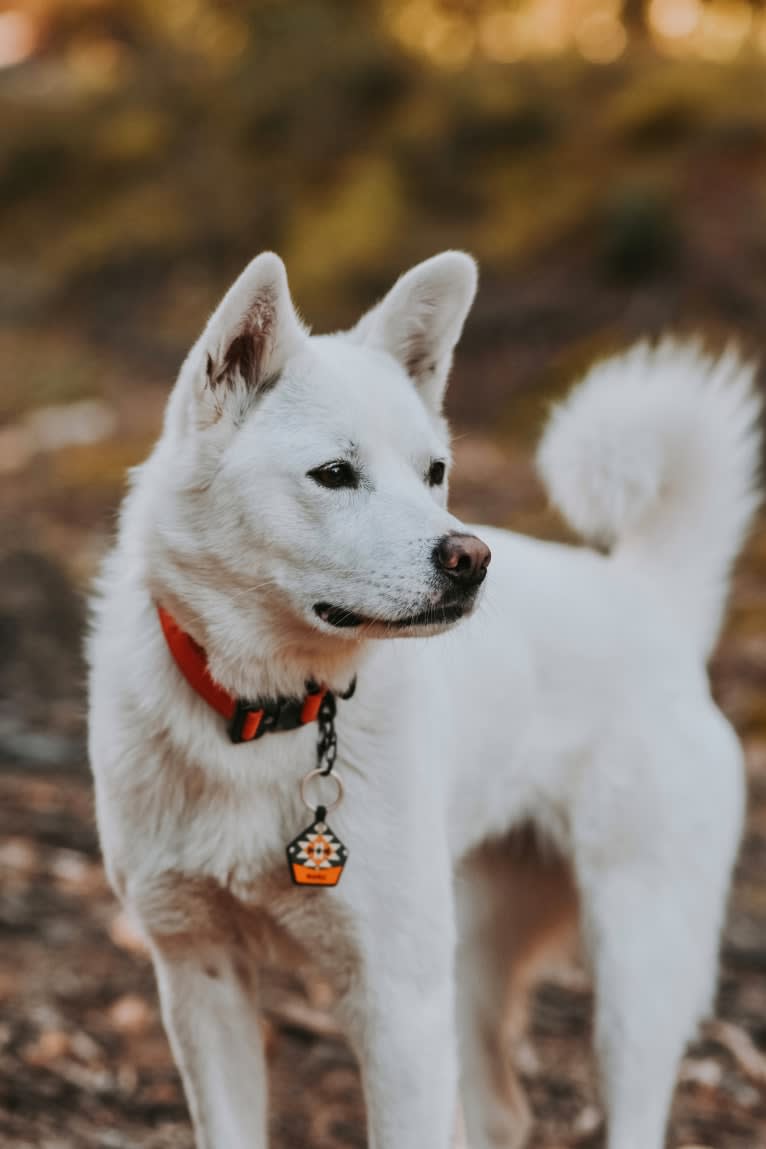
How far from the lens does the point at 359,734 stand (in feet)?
8.05

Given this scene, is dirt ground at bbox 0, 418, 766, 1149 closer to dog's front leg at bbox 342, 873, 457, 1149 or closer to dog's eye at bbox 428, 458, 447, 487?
dog's eye at bbox 428, 458, 447, 487

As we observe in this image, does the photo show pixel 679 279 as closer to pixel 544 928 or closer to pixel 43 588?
pixel 43 588

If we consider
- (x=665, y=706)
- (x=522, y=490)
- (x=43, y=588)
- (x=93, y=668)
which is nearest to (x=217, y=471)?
(x=93, y=668)

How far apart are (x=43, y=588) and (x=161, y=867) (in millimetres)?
4624

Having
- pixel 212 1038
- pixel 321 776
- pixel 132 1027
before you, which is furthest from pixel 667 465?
pixel 132 1027

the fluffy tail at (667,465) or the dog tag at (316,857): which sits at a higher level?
the fluffy tail at (667,465)

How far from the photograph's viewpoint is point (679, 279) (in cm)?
1144

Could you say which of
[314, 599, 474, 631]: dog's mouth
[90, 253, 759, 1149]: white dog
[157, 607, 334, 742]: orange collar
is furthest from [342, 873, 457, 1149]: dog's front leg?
[314, 599, 474, 631]: dog's mouth

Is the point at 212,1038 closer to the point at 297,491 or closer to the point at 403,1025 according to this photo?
the point at 403,1025

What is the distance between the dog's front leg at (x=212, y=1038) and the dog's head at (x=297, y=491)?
65 centimetres

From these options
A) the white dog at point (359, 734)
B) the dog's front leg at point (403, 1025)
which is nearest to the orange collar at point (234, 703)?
the white dog at point (359, 734)

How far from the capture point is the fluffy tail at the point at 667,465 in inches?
127

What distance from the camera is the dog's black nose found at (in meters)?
2.18

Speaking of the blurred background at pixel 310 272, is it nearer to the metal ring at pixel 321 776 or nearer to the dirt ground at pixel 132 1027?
the dirt ground at pixel 132 1027
